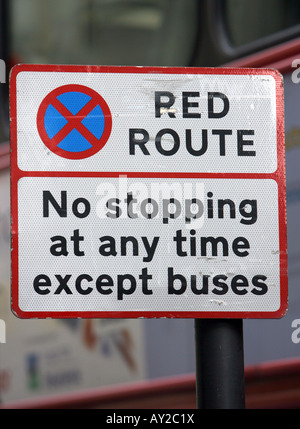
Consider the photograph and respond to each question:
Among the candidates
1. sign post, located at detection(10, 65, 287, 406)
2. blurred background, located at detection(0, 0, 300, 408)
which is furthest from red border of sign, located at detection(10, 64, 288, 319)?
blurred background, located at detection(0, 0, 300, 408)

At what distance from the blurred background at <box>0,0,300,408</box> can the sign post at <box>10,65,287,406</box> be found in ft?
4.71

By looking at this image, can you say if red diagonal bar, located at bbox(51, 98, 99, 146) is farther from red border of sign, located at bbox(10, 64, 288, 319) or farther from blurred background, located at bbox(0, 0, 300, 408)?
blurred background, located at bbox(0, 0, 300, 408)

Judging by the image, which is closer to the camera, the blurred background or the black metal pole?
the black metal pole

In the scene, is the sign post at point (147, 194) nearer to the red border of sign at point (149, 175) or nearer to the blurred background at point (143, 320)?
the red border of sign at point (149, 175)

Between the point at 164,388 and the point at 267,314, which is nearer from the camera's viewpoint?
the point at 267,314

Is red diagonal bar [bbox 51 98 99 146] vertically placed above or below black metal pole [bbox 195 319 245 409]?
above

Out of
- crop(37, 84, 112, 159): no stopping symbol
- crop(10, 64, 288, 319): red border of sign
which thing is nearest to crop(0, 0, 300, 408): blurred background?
crop(10, 64, 288, 319): red border of sign

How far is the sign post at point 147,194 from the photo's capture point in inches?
79.4

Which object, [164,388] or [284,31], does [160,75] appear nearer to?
[284,31]

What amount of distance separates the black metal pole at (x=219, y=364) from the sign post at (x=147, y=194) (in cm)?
1

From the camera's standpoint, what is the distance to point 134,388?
4.13 metres

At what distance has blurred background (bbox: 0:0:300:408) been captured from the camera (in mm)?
3578
